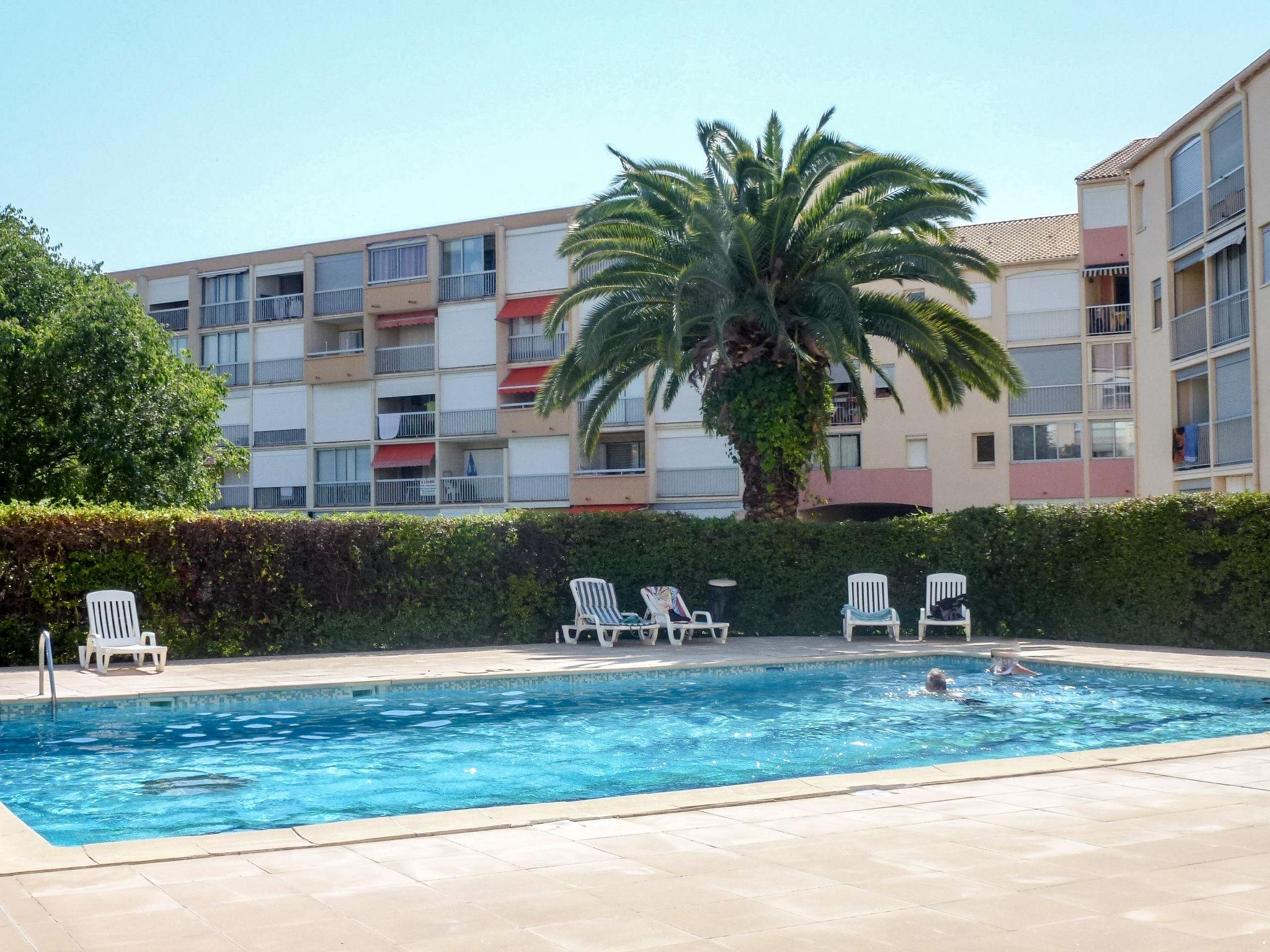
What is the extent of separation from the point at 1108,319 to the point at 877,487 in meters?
9.82

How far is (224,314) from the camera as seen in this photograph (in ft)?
172

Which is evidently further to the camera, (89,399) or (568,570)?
(89,399)

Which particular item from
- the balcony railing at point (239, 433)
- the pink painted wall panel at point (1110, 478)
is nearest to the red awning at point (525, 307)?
the balcony railing at point (239, 433)

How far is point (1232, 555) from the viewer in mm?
17797

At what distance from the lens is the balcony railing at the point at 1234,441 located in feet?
92.1

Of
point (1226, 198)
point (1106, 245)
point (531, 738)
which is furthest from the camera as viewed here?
point (1106, 245)

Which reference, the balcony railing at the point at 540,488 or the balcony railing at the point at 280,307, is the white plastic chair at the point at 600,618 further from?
the balcony railing at the point at 280,307

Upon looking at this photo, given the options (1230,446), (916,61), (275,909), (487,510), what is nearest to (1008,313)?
(1230,446)

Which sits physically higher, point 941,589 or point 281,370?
point 281,370

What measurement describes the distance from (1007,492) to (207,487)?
1063 inches

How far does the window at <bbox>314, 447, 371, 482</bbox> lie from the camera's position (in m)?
49.9

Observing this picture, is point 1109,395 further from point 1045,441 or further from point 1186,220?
point 1186,220

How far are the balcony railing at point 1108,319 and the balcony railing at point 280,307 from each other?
29966mm

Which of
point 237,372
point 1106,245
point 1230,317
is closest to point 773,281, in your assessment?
point 1230,317
